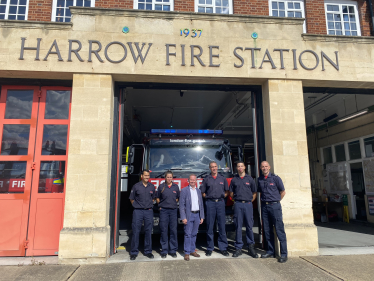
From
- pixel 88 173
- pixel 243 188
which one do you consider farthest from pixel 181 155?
pixel 88 173

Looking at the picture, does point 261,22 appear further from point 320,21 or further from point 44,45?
point 44,45

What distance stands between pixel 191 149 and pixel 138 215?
2329 millimetres

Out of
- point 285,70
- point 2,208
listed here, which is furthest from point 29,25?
point 285,70

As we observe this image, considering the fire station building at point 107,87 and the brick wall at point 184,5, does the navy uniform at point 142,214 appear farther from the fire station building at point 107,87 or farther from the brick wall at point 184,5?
the brick wall at point 184,5

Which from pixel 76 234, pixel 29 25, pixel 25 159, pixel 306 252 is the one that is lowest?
pixel 306 252

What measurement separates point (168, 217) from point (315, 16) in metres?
6.85

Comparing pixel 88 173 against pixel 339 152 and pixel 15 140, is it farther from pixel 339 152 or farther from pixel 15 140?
pixel 339 152

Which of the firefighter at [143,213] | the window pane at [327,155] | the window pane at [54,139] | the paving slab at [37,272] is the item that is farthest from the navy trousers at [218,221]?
the window pane at [327,155]

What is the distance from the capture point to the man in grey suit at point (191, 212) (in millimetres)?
5520

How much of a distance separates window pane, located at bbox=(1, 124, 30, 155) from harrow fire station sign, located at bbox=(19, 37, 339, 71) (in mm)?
1511

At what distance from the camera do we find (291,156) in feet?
19.9

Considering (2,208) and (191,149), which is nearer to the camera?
(2,208)

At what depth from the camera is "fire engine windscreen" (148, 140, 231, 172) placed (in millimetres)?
6848

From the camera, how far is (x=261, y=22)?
6.48m
